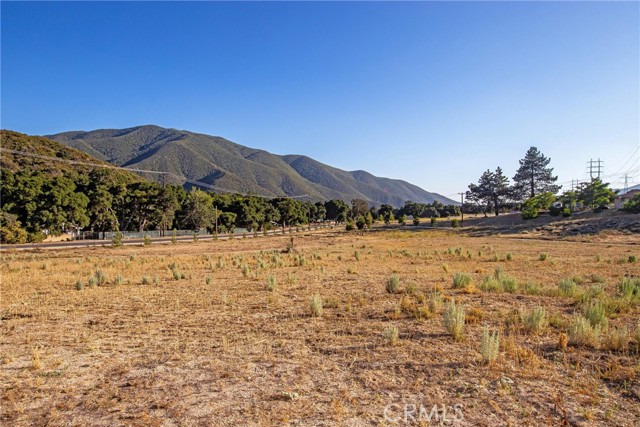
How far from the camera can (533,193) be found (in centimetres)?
9944

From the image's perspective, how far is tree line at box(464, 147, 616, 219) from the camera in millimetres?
70750

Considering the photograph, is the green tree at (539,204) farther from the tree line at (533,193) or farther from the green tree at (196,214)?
the green tree at (196,214)

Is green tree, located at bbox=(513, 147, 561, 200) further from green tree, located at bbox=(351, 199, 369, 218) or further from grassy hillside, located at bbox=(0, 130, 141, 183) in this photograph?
grassy hillside, located at bbox=(0, 130, 141, 183)

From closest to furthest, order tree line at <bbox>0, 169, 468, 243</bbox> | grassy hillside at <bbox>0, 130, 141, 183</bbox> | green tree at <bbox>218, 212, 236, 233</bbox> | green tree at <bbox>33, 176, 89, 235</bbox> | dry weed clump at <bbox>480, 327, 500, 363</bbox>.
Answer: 1. dry weed clump at <bbox>480, 327, 500, 363</bbox>
2. tree line at <bbox>0, 169, 468, 243</bbox>
3. green tree at <bbox>33, 176, 89, 235</bbox>
4. grassy hillside at <bbox>0, 130, 141, 183</bbox>
5. green tree at <bbox>218, 212, 236, 233</bbox>

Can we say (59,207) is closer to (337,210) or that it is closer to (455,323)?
(455,323)

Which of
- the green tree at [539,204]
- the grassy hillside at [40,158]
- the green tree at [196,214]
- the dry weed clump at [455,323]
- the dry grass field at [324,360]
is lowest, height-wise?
the dry grass field at [324,360]

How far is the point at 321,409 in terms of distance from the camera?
4754mm

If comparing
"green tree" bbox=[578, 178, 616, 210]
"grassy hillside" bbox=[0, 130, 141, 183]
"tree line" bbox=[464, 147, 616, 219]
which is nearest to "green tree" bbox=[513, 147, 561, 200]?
"tree line" bbox=[464, 147, 616, 219]

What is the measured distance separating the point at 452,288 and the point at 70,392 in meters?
12.3

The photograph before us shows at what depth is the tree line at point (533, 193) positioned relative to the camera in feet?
232

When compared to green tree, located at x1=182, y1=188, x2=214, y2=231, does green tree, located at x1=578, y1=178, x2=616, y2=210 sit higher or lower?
higher

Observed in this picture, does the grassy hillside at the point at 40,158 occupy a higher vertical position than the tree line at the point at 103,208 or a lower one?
higher

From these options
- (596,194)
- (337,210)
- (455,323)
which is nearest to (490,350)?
(455,323)

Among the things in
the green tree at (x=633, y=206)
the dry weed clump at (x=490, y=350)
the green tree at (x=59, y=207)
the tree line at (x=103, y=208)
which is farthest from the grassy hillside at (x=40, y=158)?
the green tree at (x=633, y=206)
